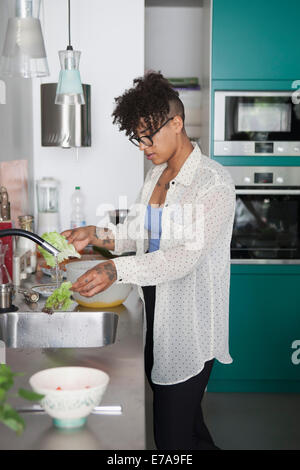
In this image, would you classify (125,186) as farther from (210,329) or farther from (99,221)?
(210,329)

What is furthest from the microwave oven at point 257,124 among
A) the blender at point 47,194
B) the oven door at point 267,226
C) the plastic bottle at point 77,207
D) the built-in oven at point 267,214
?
the blender at point 47,194

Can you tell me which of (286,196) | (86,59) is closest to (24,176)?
(86,59)

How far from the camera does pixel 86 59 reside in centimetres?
Result: 309

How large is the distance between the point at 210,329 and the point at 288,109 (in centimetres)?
177

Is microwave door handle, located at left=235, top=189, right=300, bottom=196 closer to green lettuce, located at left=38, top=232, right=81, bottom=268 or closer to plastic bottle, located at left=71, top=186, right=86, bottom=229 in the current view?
→ plastic bottle, located at left=71, top=186, right=86, bottom=229

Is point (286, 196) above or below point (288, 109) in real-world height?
below

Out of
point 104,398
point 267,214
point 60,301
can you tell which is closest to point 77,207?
point 267,214

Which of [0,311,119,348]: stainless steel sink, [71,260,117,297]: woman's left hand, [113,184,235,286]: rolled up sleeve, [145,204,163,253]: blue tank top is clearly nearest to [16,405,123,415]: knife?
[71,260,117,297]: woman's left hand

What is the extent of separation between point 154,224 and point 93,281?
1.72 feet

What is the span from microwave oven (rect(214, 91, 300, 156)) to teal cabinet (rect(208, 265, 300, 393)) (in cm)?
66

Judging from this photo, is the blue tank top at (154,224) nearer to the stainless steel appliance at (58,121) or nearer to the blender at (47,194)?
the stainless steel appliance at (58,121)

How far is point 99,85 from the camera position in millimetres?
3113

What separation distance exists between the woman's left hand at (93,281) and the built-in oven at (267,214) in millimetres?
1684
